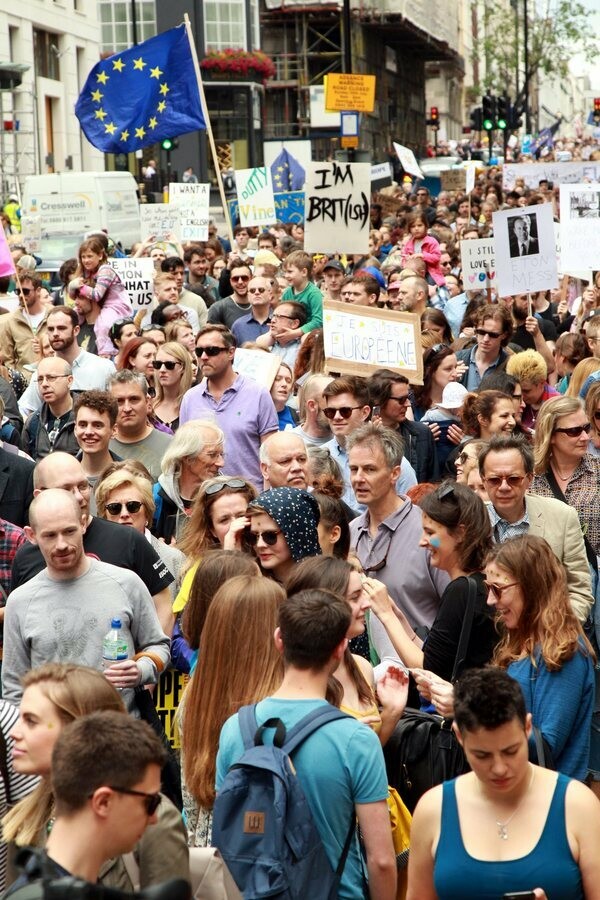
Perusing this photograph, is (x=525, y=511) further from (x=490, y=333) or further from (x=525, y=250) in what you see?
(x=525, y=250)

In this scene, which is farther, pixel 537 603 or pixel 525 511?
pixel 525 511

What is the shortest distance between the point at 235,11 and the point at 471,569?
56318mm

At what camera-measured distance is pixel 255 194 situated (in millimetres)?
20312

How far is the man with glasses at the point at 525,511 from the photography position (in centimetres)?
604

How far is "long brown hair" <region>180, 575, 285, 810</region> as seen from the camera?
429cm

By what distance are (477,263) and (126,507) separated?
27.1 feet

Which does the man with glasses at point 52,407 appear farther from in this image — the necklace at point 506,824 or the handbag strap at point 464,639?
the necklace at point 506,824

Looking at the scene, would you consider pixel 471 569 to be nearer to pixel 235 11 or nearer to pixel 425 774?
pixel 425 774

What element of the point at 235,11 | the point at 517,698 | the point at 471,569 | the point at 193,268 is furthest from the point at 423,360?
the point at 235,11

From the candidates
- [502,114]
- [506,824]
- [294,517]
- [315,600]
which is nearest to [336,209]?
[294,517]

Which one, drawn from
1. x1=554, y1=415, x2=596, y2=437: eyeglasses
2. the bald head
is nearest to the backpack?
the bald head

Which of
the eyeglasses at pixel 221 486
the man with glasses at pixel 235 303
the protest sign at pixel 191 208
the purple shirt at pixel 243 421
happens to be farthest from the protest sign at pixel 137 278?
the eyeglasses at pixel 221 486

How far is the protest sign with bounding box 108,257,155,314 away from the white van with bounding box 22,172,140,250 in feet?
40.7

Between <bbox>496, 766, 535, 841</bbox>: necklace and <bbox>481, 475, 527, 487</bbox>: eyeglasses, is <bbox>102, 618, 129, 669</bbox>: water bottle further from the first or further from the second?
<bbox>496, 766, 535, 841</bbox>: necklace
